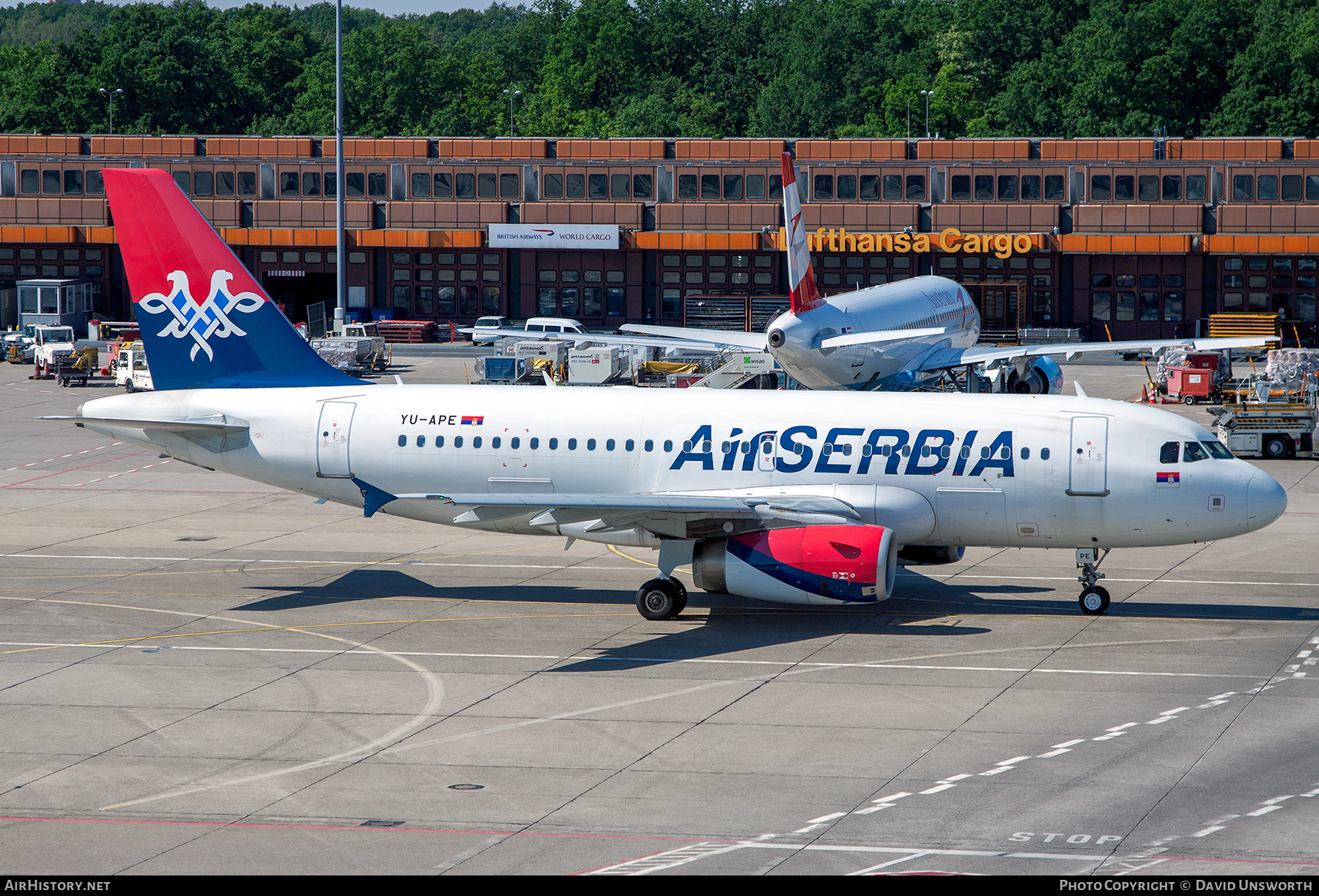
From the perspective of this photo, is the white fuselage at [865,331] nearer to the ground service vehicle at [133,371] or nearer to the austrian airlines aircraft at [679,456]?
the austrian airlines aircraft at [679,456]

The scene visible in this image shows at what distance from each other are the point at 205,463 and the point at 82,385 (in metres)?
47.3

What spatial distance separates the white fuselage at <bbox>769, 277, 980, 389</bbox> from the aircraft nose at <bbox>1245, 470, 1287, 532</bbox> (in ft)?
77.1

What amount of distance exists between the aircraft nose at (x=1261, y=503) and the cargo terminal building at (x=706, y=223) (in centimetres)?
7121

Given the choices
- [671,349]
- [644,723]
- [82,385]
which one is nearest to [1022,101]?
[671,349]

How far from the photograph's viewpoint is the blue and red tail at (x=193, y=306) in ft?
110

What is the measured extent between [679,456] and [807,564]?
434 centimetres

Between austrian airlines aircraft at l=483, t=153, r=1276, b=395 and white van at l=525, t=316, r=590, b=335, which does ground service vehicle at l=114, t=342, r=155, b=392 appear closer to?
austrian airlines aircraft at l=483, t=153, r=1276, b=395

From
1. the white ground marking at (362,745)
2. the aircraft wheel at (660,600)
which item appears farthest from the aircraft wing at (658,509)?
the white ground marking at (362,745)

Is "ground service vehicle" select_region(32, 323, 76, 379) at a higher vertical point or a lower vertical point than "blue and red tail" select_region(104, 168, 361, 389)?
lower

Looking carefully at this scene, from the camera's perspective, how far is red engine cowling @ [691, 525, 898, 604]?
28734 millimetres

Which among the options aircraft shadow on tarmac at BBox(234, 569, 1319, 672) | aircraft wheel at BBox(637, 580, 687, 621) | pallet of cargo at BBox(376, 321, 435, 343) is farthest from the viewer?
pallet of cargo at BBox(376, 321, 435, 343)

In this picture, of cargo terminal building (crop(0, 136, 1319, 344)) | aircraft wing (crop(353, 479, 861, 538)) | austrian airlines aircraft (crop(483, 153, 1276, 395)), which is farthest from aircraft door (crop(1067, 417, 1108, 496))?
cargo terminal building (crop(0, 136, 1319, 344))

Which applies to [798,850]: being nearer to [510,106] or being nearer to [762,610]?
[762,610]
